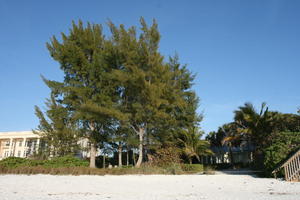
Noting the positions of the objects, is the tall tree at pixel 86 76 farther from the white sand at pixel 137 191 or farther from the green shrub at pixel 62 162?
the white sand at pixel 137 191

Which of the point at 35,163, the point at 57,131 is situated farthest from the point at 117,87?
the point at 35,163

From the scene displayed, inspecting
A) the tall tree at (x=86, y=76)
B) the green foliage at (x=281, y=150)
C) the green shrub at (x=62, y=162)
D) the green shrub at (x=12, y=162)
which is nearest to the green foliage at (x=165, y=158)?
the tall tree at (x=86, y=76)

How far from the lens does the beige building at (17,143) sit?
4491 cm

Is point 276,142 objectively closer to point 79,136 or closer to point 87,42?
point 79,136

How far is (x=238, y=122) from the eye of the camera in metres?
21.3

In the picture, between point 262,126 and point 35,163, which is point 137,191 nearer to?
point 35,163

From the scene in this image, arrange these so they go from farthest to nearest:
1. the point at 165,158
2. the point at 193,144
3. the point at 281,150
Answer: the point at 193,144
the point at 165,158
the point at 281,150

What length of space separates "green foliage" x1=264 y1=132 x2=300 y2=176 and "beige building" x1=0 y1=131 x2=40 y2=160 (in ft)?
136

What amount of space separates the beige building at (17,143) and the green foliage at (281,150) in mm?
41330

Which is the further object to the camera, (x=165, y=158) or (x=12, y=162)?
(x=165, y=158)

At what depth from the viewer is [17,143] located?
164 feet

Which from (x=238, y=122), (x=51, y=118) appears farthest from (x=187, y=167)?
(x=51, y=118)

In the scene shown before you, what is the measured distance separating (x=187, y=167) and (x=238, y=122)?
21.3ft

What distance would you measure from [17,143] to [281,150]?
5196 centimetres
